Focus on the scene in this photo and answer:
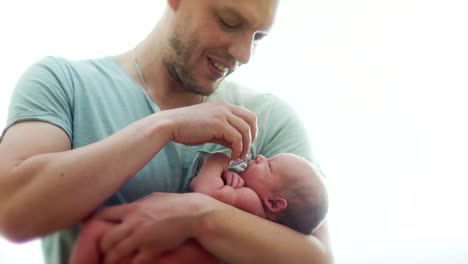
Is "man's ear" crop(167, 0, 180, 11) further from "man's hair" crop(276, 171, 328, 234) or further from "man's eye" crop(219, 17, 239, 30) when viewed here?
"man's hair" crop(276, 171, 328, 234)

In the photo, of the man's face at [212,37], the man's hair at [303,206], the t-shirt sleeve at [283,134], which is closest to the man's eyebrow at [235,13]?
the man's face at [212,37]

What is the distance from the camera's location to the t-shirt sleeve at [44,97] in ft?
2.44

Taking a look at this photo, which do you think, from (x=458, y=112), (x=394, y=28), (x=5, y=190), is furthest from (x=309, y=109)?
(x=5, y=190)

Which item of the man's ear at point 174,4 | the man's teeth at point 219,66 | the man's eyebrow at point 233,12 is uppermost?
the man's eyebrow at point 233,12

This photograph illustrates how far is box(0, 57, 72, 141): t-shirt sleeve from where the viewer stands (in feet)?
2.44

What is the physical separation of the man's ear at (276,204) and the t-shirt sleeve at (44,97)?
371 millimetres

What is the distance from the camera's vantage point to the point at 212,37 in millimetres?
900

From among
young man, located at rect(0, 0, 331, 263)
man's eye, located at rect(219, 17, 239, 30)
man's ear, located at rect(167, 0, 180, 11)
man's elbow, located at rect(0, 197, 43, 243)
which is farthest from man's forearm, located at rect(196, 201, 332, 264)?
man's ear, located at rect(167, 0, 180, 11)

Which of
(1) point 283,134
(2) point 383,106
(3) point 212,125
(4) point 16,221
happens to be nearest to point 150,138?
(3) point 212,125

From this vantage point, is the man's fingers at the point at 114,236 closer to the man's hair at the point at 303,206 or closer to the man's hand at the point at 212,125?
the man's hand at the point at 212,125

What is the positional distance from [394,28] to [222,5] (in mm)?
1004

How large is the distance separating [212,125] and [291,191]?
0.63 feet

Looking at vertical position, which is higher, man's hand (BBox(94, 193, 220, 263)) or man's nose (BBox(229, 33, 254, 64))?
man's nose (BBox(229, 33, 254, 64))

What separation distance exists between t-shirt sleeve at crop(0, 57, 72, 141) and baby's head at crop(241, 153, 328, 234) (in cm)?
35
